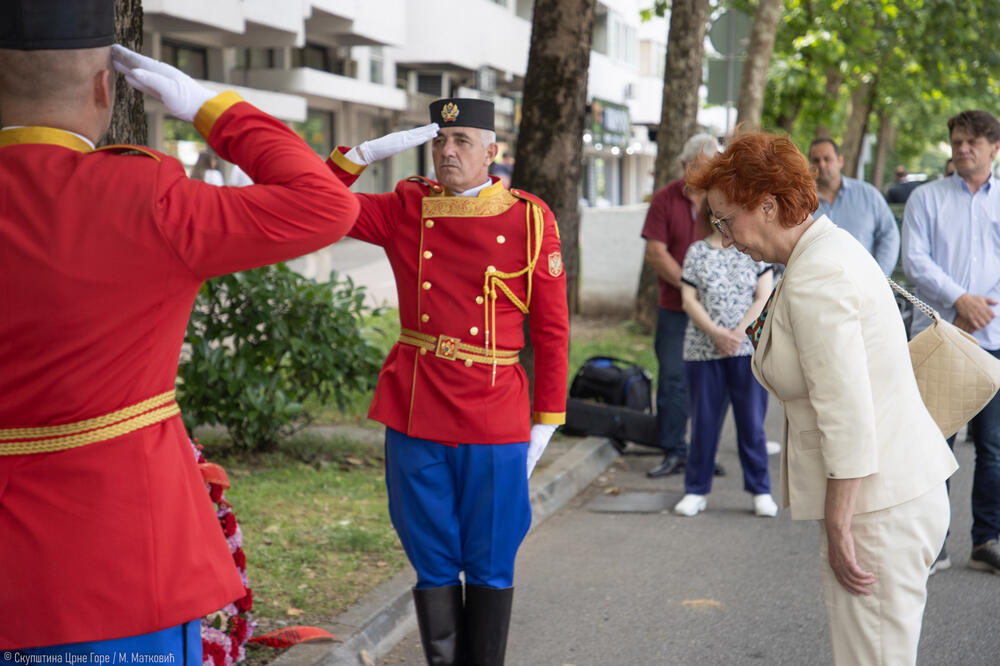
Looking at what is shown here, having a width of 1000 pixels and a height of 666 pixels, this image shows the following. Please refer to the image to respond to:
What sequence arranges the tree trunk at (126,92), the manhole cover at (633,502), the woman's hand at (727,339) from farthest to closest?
the manhole cover at (633,502) < the woman's hand at (727,339) < the tree trunk at (126,92)

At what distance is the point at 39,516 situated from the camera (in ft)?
7.05

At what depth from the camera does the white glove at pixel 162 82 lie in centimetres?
221

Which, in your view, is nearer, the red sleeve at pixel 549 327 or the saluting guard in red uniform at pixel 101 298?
the saluting guard in red uniform at pixel 101 298

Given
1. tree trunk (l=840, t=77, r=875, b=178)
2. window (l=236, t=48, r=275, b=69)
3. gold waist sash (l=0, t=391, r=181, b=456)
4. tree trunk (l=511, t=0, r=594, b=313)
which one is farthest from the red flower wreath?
tree trunk (l=840, t=77, r=875, b=178)

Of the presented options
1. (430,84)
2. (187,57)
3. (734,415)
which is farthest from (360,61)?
(734,415)

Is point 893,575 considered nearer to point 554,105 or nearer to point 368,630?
point 368,630

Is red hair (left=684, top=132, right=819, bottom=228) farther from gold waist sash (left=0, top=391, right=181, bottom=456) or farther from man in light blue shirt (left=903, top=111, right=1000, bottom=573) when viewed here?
man in light blue shirt (left=903, top=111, right=1000, bottom=573)

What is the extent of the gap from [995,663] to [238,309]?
4.93 meters

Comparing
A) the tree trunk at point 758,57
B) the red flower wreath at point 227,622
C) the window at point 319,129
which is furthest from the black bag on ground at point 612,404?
the window at point 319,129

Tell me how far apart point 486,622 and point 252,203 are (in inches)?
86.6

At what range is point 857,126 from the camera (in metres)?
28.4

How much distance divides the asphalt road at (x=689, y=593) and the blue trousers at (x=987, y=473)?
8.9 inches

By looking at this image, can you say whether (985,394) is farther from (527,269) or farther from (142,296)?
(142,296)

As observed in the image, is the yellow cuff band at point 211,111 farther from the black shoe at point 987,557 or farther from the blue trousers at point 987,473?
the black shoe at point 987,557
